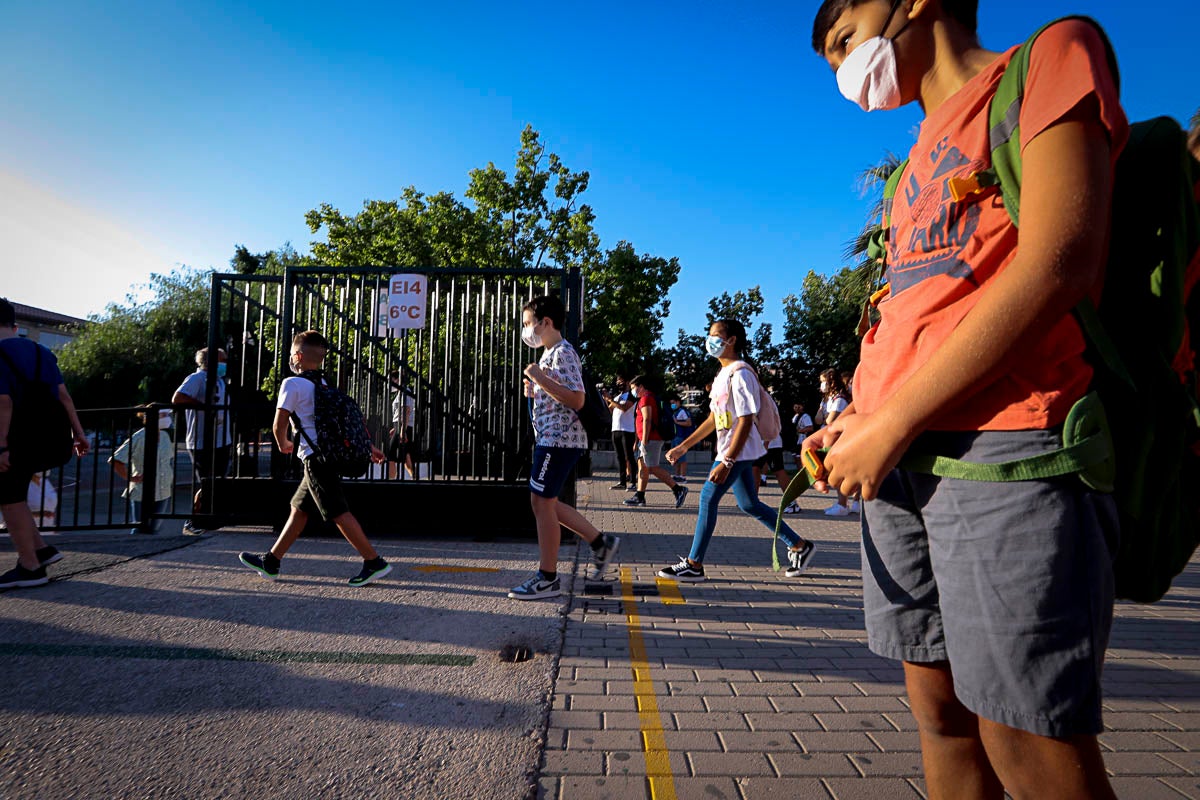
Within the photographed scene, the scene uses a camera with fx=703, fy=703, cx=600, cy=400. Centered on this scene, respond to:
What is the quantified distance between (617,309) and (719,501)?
21.1m

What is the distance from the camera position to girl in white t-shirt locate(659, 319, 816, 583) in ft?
17.7

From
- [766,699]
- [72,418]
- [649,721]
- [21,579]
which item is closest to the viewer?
[649,721]

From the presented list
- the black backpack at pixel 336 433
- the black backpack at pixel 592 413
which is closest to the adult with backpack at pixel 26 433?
the black backpack at pixel 336 433

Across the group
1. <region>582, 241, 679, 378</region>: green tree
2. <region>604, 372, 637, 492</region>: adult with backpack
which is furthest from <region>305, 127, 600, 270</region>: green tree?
<region>604, 372, 637, 492</region>: adult with backpack

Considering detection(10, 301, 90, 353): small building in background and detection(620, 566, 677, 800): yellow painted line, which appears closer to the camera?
detection(620, 566, 677, 800): yellow painted line

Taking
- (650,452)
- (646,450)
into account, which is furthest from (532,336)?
(650,452)

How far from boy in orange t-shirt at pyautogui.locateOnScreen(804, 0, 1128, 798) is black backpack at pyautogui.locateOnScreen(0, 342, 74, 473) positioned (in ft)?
18.4

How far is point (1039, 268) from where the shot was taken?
111cm

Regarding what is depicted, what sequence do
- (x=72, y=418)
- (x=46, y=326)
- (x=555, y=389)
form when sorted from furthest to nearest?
(x=46, y=326) < (x=72, y=418) < (x=555, y=389)

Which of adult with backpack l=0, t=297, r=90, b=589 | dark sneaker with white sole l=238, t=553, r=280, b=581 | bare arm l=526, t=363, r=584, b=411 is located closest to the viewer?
bare arm l=526, t=363, r=584, b=411

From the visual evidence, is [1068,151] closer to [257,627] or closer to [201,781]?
[201,781]

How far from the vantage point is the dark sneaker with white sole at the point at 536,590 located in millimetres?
4691

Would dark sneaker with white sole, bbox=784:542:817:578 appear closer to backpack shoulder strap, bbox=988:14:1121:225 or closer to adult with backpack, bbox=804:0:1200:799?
adult with backpack, bbox=804:0:1200:799

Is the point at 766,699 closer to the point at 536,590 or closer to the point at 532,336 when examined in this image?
the point at 536,590
